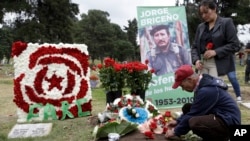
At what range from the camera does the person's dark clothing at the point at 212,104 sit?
155 inches

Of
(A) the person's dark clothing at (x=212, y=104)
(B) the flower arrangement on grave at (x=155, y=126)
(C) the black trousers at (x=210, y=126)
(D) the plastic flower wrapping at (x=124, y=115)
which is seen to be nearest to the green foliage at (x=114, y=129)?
(D) the plastic flower wrapping at (x=124, y=115)

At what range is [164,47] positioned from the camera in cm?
768

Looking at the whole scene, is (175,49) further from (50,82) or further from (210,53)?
(50,82)

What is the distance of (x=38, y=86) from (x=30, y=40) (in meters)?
21.9

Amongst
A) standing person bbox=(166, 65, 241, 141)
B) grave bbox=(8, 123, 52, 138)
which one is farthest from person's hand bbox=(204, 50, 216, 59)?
grave bbox=(8, 123, 52, 138)

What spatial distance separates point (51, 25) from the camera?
96.7 feet

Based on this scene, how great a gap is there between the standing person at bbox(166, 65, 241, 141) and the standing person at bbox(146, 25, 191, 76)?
11.9 ft

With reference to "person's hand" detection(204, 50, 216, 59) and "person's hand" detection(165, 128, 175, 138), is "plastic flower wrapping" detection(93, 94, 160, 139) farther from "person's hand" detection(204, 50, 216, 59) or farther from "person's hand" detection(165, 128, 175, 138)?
"person's hand" detection(204, 50, 216, 59)

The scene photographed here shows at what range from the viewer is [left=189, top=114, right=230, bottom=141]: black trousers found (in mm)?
4004

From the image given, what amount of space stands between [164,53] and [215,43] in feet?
7.03

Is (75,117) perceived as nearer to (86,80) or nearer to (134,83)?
(86,80)

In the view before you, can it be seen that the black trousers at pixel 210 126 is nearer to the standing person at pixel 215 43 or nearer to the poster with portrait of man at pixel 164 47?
the standing person at pixel 215 43

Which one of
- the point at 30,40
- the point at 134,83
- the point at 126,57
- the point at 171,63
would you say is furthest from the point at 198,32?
the point at 126,57

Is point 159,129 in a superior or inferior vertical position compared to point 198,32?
inferior
